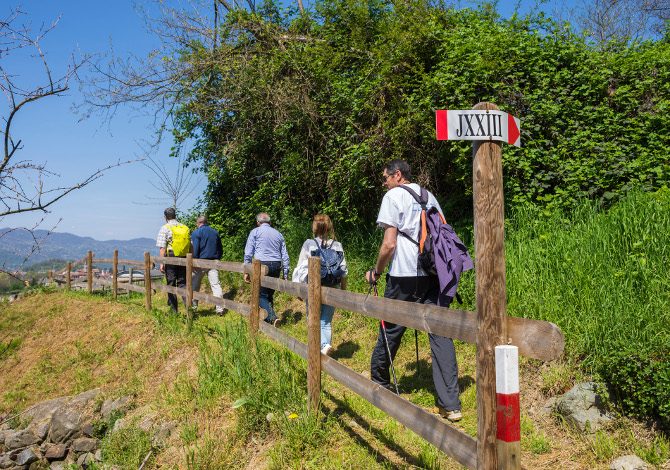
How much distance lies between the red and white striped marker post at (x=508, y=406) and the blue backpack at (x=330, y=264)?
181 inches

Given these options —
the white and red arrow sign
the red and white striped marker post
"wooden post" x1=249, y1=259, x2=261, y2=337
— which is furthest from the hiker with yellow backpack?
the red and white striped marker post

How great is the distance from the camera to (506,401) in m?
2.72

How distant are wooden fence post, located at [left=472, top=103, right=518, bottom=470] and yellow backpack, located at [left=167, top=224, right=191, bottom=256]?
356 inches

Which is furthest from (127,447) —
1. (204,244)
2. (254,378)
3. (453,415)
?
(204,244)

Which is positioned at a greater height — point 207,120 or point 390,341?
point 207,120

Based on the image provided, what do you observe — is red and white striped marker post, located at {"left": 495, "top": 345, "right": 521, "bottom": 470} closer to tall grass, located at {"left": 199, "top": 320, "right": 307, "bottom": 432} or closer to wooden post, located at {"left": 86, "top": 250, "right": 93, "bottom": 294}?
tall grass, located at {"left": 199, "top": 320, "right": 307, "bottom": 432}

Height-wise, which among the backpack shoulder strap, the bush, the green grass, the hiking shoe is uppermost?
the backpack shoulder strap

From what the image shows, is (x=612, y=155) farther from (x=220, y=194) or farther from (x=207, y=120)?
(x=220, y=194)

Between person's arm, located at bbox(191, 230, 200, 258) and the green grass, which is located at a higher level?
person's arm, located at bbox(191, 230, 200, 258)

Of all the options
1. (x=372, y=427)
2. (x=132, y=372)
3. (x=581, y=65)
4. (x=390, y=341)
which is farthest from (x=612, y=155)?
(x=132, y=372)

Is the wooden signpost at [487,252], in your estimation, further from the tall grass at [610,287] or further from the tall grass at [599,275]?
the tall grass at [599,275]

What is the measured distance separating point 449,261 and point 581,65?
17.7 ft

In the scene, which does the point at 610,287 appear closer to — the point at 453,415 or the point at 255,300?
the point at 453,415

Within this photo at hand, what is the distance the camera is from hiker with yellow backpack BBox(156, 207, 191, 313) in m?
11.1
